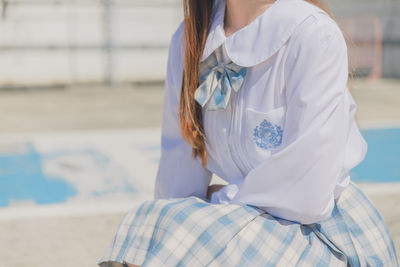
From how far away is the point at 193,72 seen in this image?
60.2 inches

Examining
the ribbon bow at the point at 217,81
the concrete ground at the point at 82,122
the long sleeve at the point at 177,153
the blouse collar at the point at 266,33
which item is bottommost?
the concrete ground at the point at 82,122

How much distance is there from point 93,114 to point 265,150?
5.79m

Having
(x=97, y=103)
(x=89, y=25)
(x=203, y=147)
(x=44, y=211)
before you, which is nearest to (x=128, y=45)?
(x=89, y=25)

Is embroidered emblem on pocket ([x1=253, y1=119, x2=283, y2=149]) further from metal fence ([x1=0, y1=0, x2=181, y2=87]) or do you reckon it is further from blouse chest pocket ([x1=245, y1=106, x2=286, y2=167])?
metal fence ([x1=0, y1=0, x2=181, y2=87])

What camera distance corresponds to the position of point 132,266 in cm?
133

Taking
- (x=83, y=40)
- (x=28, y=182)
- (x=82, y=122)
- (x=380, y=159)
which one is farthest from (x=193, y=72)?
(x=83, y=40)

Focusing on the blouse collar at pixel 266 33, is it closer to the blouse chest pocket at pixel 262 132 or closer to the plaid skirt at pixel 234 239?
the blouse chest pocket at pixel 262 132

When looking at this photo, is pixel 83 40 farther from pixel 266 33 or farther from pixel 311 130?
pixel 311 130

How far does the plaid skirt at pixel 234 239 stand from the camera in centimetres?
127

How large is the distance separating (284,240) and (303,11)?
0.55 meters

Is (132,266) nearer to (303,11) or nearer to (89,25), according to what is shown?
(303,11)

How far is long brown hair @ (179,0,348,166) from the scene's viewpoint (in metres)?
1.53

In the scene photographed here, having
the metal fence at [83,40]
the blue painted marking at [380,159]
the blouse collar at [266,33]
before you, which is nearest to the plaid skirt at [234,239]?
the blouse collar at [266,33]

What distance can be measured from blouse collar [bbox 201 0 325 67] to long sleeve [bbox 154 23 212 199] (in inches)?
8.0
